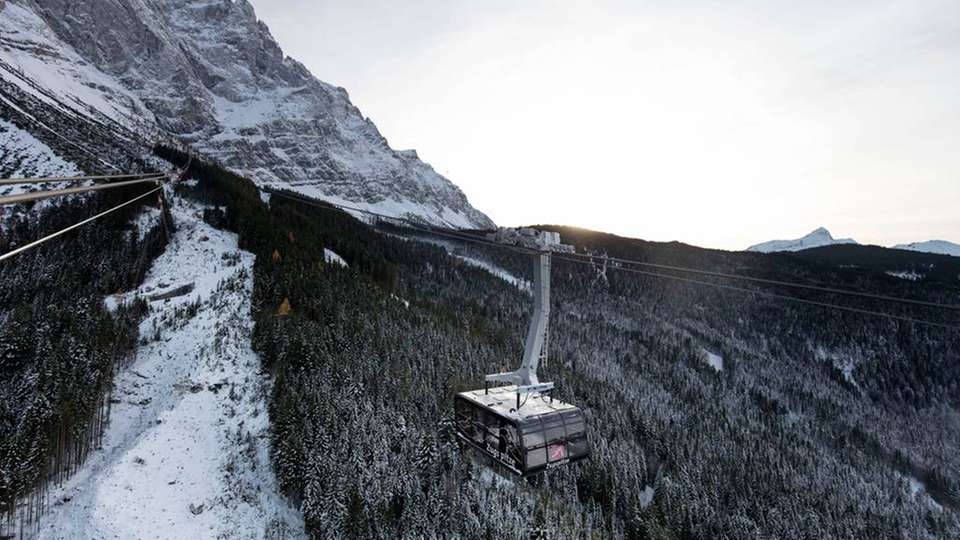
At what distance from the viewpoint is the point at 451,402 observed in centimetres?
6706

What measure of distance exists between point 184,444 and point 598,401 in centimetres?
6759

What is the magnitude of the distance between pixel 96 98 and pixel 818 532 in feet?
829

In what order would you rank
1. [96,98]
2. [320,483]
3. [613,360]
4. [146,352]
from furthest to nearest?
[96,98]
[613,360]
[146,352]
[320,483]

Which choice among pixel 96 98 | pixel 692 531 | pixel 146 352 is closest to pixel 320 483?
pixel 146 352

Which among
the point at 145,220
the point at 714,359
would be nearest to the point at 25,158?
the point at 145,220

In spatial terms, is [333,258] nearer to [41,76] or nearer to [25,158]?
[25,158]

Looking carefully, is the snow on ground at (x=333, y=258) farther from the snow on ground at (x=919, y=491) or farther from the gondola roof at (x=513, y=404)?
the snow on ground at (x=919, y=491)

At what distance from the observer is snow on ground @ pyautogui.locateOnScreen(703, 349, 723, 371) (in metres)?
158

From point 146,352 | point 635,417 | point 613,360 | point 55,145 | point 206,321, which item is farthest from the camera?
point 613,360

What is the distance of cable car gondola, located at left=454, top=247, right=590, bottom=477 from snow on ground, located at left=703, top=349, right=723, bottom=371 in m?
153

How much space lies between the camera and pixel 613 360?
419ft

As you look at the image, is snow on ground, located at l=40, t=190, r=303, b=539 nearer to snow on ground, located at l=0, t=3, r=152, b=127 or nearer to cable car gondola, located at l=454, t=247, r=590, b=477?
cable car gondola, located at l=454, t=247, r=590, b=477

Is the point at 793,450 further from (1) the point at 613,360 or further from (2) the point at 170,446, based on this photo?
(2) the point at 170,446

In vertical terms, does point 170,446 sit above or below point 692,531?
above
